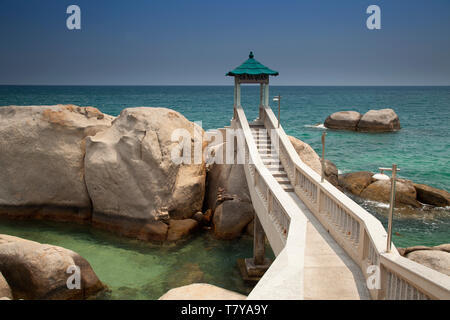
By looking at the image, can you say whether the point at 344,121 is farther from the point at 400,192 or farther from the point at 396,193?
the point at 400,192

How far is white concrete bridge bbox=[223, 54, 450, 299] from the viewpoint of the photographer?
5844 mm

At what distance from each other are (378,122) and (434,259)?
139ft

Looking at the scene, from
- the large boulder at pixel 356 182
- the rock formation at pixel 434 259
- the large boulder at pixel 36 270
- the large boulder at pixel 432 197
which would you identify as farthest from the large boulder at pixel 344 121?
the large boulder at pixel 36 270

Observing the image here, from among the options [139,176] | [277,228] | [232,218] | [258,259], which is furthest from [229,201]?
[277,228]

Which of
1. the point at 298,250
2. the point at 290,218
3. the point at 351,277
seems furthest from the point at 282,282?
the point at 290,218

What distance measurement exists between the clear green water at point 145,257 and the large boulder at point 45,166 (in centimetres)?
80

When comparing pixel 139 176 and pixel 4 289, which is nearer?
pixel 4 289

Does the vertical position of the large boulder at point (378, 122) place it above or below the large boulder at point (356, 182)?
above

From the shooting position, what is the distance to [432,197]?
2150 centimetres

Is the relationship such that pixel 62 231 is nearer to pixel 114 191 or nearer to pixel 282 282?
pixel 114 191

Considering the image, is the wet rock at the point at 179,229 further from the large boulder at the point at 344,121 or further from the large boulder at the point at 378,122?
the large boulder at the point at 344,121

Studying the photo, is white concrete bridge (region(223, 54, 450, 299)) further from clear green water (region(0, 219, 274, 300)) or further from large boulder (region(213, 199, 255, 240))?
large boulder (region(213, 199, 255, 240))

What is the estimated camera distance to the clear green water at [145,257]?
13.5m

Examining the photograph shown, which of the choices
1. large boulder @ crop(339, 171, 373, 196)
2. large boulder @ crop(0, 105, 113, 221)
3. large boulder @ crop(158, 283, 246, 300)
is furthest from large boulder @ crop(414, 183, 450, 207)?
large boulder @ crop(0, 105, 113, 221)
